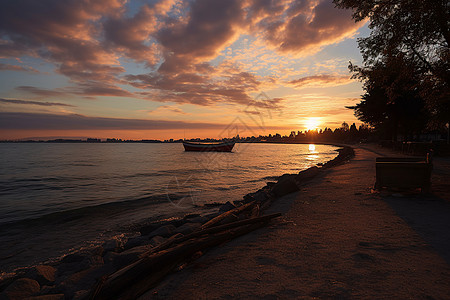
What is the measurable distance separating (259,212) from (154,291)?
4866mm

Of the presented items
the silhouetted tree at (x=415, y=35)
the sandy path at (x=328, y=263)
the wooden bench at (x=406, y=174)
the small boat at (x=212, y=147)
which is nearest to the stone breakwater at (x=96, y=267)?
the sandy path at (x=328, y=263)

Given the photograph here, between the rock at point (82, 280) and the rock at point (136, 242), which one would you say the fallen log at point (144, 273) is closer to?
the rock at point (82, 280)

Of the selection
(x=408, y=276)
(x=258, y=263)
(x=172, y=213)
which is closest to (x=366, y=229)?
(x=408, y=276)

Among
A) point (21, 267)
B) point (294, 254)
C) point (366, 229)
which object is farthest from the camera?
point (21, 267)

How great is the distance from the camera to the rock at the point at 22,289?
380cm

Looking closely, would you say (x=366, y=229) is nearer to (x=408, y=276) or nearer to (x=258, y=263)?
(x=408, y=276)

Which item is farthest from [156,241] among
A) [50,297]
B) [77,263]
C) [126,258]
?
[50,297]

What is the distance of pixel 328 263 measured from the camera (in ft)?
12.5

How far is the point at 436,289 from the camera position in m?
3.03

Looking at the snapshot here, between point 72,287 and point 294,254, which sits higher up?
point 294,254

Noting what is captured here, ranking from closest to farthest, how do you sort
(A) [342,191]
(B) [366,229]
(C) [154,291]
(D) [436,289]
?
(D) [436,289], (C) [154,291], (B) [366,229], (A) [342,191]

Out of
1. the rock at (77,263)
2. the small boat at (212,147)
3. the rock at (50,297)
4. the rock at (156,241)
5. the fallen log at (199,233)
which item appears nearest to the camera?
the rock at (50,297)

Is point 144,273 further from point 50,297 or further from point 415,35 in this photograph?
point 415,35

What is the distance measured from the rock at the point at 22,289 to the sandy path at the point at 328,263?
2343 mm
